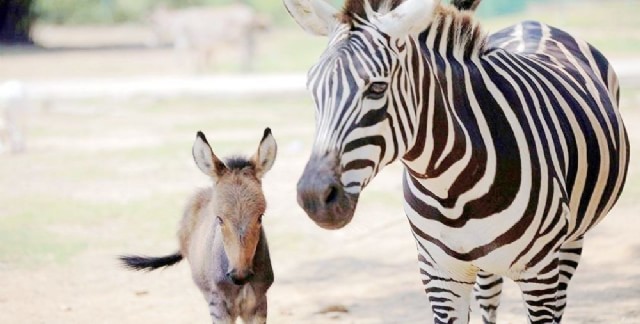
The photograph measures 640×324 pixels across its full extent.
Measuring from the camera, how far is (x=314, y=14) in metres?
4.07

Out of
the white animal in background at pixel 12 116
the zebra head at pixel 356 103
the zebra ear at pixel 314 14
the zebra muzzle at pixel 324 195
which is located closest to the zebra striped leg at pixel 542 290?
the zebra head at pixel 356 103

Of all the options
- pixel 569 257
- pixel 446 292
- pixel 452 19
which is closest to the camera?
pixel 452 19

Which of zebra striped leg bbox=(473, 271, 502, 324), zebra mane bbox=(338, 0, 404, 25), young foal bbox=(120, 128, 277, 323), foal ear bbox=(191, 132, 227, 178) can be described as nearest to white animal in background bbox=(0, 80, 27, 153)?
young foal bbox=(120, 128, 277, 323)

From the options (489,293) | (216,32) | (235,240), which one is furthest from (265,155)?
(216,32)

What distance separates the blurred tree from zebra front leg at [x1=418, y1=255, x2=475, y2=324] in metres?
30.5

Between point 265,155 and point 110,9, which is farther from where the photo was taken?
point 110,9

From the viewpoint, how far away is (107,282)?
317 inches

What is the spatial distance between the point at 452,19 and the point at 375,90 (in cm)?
71

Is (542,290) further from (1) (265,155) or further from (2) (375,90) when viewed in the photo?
(1) (265,155)

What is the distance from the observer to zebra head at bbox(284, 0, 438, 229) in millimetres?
3711

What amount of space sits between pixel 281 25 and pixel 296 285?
27581 mm

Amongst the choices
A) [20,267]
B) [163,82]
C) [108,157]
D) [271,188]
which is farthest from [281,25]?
[20,267]

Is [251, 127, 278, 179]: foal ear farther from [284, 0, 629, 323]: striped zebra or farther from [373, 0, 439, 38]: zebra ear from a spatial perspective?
[373, 0, 439, 38]: zebra ear

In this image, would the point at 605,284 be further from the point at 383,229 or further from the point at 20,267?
the point at 20,267
